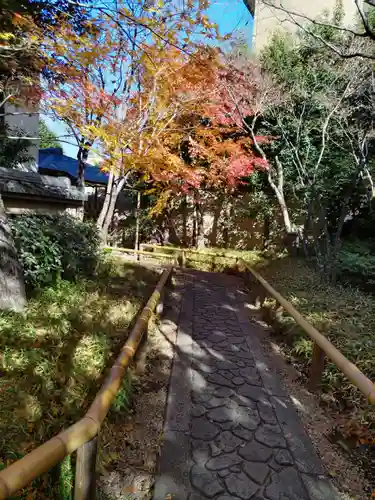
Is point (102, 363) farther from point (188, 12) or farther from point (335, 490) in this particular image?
point (188, 12)

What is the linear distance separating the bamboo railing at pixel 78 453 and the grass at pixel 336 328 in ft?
7.45

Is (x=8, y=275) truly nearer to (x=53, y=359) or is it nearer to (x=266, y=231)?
(x=53, y=359)

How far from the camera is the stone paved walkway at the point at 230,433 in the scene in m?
2.22

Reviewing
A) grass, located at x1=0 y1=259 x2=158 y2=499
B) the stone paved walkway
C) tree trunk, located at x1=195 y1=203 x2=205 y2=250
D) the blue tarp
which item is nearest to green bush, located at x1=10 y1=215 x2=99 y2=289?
grass, located at x1=0 y1=259 x2=158 y2=499

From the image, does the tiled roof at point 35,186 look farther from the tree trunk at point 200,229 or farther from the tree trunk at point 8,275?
the tree trunk at point 200,229

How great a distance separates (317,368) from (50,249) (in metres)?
3.81

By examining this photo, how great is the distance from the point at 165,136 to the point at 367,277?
6732 millimetres

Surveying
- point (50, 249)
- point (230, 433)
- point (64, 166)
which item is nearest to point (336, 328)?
point (230, 433)

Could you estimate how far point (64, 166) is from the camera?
1216 centimetres

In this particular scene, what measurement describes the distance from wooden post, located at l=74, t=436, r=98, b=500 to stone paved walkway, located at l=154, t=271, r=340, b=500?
63 cm

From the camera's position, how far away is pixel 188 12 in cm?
534

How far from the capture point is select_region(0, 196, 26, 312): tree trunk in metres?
3.53

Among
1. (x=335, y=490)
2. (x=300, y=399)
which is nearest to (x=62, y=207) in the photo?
(x=300, y=399)

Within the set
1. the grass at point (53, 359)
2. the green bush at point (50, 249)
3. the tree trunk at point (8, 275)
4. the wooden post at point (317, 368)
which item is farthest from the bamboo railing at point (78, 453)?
the green bush at point (50, 249)
